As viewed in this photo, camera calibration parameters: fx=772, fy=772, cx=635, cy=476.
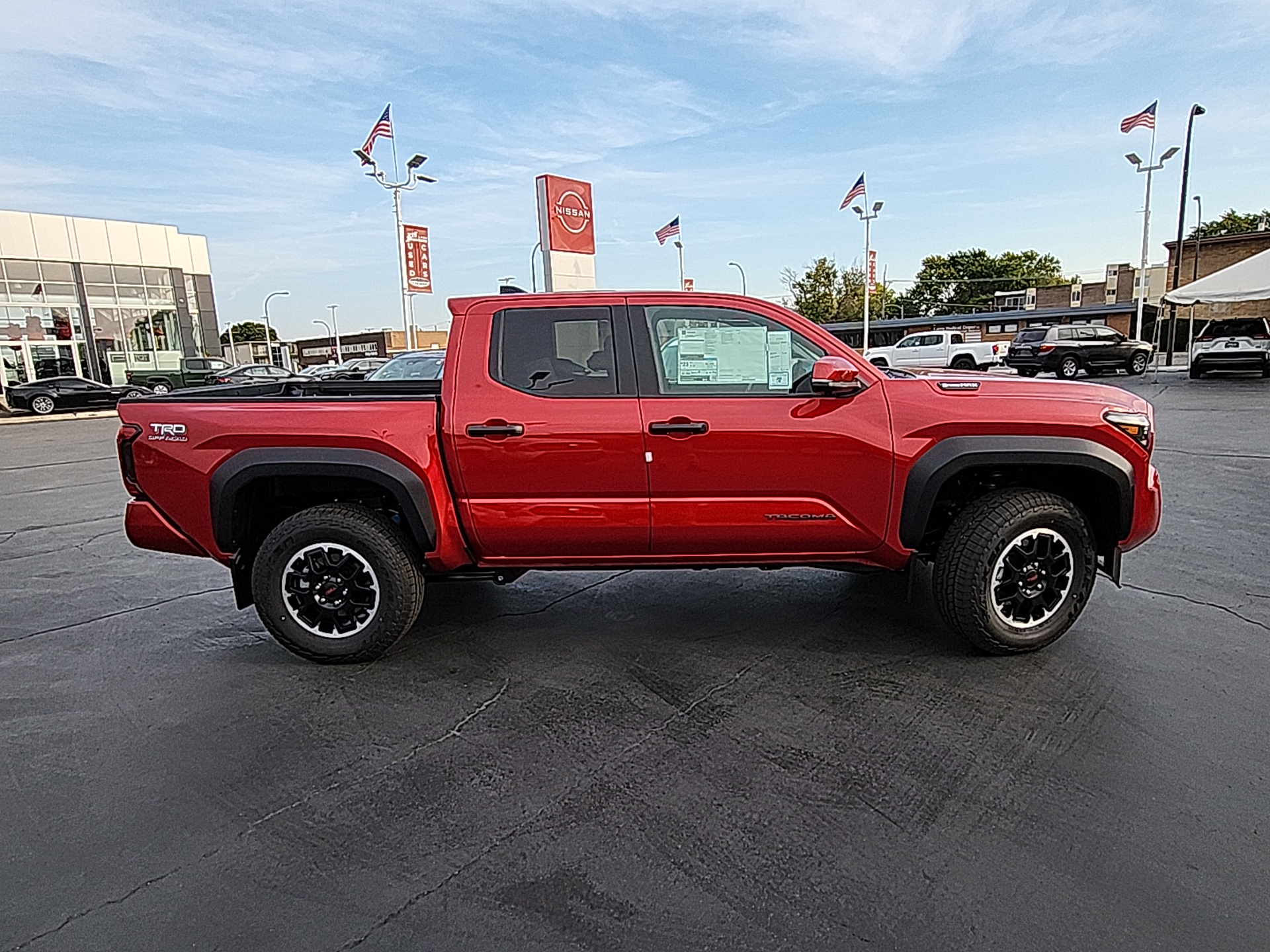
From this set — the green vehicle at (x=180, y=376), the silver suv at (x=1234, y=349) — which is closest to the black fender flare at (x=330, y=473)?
the silver suv at (x=1234, y=349)

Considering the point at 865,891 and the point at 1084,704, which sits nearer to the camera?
the point at 865,891

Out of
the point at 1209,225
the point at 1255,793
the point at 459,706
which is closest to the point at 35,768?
the point at 459,706

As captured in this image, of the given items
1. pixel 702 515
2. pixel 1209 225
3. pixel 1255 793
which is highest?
pixel 1209 225

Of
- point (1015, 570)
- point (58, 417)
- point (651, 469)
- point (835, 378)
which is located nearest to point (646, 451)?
point (651, 469)

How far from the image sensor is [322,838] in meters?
2.57

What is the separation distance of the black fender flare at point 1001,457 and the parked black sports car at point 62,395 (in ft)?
88.9

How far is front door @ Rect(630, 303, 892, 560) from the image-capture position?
365 cm

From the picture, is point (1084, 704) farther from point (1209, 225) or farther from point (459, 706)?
point (1209, 225)

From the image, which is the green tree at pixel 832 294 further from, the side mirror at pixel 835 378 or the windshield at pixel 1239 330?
the side mirror at pixel 835 378

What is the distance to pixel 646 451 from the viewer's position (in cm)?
368

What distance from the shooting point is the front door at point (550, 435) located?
12.1 ft

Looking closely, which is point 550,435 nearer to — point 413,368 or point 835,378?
point 835,378

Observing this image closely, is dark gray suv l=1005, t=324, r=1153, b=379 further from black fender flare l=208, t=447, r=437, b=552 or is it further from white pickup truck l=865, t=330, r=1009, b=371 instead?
black fender flare l=208, t=447, r=437, b=552

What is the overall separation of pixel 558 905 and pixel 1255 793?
2.39 meters
